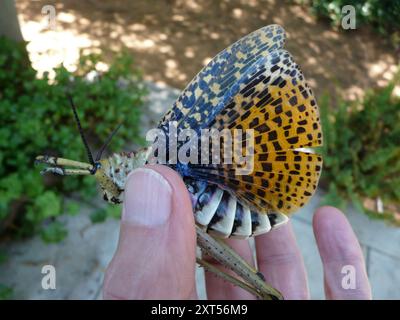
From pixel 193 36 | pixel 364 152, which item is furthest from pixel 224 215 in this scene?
pixel 193 36

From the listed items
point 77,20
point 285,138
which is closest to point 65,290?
point 285,138

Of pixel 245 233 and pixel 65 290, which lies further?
pixel 65 290

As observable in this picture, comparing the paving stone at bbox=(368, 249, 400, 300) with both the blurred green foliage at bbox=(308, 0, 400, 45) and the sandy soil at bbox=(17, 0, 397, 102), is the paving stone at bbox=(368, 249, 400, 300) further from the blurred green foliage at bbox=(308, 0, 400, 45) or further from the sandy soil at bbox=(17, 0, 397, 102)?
the blurred green foliage at bbox=(308, 0, 400, 45)

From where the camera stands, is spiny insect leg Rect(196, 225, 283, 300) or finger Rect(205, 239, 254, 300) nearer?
spiny insect leg Rect(196, 225, 283, 300)

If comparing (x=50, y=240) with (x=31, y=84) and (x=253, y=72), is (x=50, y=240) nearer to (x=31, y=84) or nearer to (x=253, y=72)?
(x=31, y=84)

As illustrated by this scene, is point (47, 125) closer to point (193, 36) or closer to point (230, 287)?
point (230, 287)

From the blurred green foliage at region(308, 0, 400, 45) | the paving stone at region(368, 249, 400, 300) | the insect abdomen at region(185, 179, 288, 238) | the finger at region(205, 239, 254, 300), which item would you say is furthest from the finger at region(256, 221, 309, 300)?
the blurred green foliage at region(308, 0, 400, 45)
